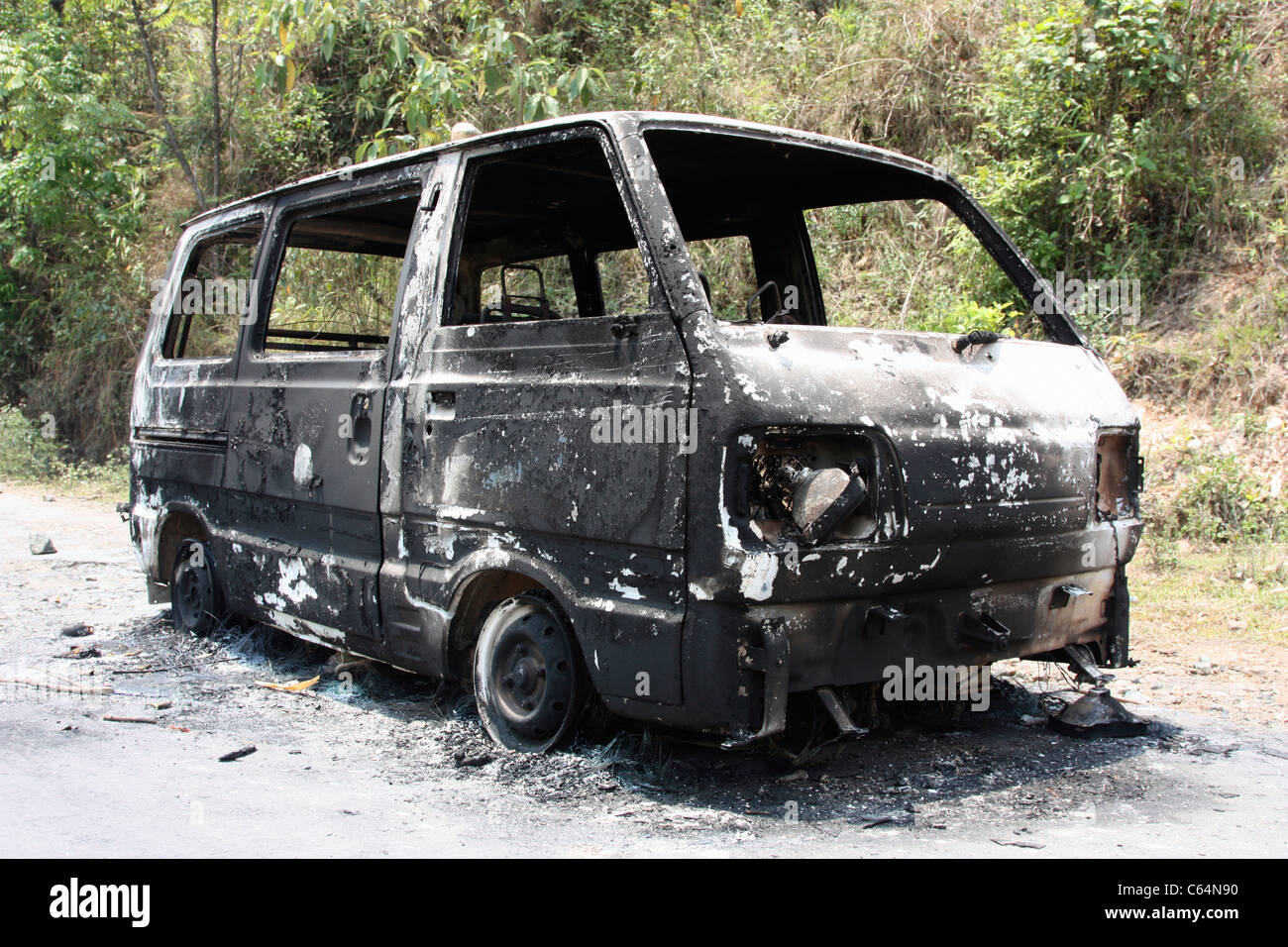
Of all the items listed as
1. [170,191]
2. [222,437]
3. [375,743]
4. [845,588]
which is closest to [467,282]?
[222,437]

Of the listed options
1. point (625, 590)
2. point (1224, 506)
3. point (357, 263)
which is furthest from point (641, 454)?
point (1224, 506)

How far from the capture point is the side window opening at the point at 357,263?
4.95 metres

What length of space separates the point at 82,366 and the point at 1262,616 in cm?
1456

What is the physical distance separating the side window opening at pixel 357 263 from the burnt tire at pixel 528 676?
136 cm

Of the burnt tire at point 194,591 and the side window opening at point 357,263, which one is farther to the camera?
the burnt tire at point 194,591

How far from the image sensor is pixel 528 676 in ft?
12.3

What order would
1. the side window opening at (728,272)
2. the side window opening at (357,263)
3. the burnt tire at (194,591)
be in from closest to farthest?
1. the side window opening at (357,263)
2. the burnt tire at (194,591)
3. the side window opening at (728,272)

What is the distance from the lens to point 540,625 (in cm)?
372

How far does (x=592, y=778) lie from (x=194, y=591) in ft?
9.66

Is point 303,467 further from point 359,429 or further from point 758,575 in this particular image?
point 758,575

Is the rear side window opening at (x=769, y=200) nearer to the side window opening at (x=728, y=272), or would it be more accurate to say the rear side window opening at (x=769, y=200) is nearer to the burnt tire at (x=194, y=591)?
the side window opening at (x=728, y=272)

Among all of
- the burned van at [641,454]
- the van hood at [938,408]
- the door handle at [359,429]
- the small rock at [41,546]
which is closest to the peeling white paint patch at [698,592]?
the burned van at [641,454]

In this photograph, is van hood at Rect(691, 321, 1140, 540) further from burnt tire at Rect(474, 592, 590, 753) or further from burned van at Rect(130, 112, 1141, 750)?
burnt tire at Rect(474, 592, 590, 753)

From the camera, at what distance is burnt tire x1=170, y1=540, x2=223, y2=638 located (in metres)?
5.49
